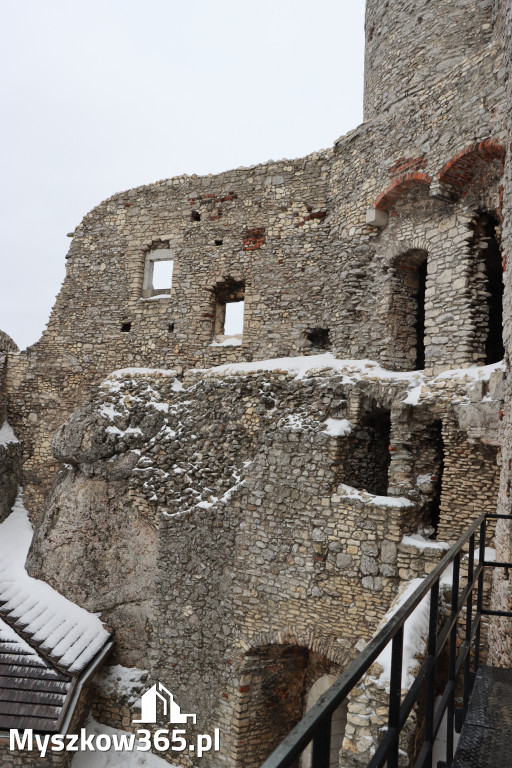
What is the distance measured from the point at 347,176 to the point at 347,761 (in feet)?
26.6

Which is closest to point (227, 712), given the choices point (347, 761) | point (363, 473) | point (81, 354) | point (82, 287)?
point (347, 761)

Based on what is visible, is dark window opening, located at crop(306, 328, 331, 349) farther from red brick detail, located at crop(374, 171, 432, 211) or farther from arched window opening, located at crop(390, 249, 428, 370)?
red brick detail, located at crop(374, 171, 432, 211)

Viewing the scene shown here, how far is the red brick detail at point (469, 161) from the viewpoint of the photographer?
6.91 metres

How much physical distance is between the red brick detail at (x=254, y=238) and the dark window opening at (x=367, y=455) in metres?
4.29

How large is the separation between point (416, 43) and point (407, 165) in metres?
2.51

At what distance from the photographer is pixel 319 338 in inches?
385

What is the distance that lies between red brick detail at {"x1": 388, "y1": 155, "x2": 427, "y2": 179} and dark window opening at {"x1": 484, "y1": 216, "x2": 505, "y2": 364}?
3.87ft

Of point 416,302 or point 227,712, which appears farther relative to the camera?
point 416,302

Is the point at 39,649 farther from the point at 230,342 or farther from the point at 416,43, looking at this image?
the point at 416,43

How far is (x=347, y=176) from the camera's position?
9.27 metres

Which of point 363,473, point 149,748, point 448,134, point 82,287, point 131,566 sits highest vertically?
point 448,134

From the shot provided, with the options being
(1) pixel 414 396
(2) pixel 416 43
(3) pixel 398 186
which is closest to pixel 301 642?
(1) pixel 414 396

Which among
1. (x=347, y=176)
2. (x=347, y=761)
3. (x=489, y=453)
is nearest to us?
(x=347, y=761)

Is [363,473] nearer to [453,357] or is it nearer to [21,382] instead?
[453,357]
